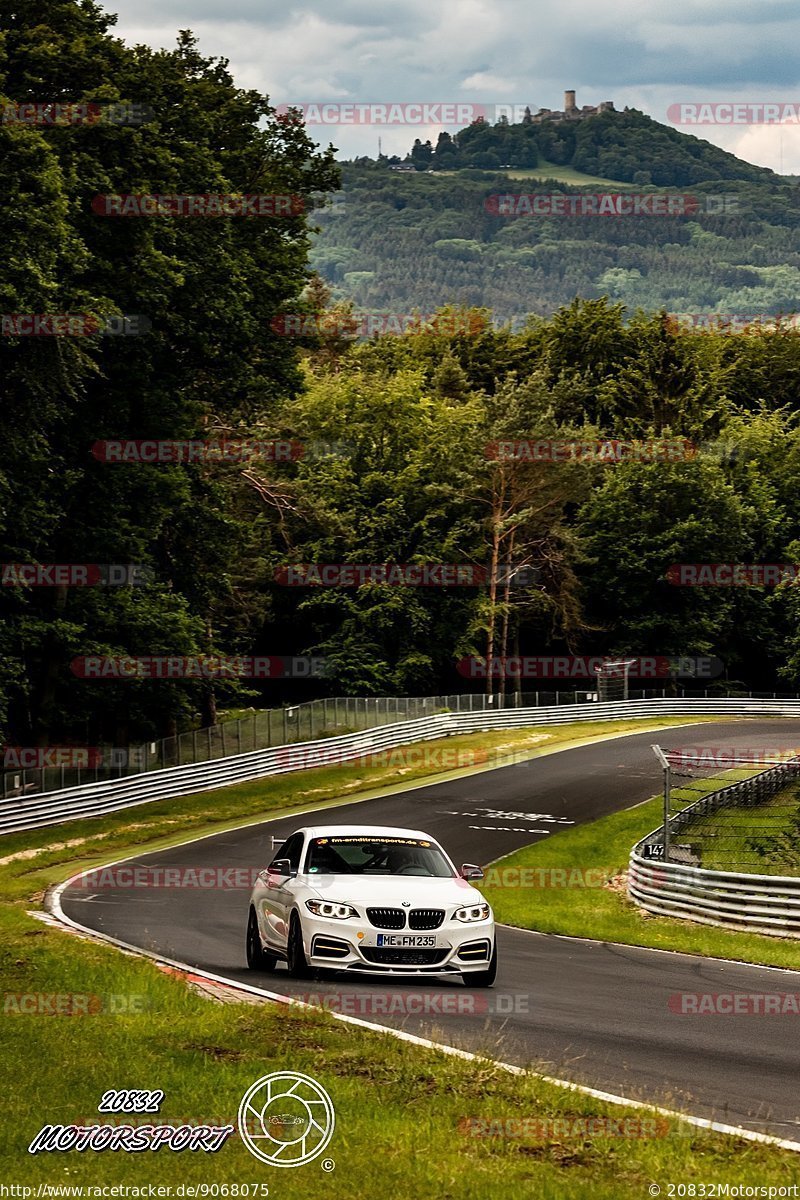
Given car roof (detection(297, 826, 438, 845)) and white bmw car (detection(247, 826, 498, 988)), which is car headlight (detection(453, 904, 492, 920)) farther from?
car roof (detection(297, 826, 438, 845))

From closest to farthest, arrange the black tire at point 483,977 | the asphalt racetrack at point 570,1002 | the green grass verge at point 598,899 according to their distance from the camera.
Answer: the asphalt racetrack at point 570,1002 → the black tire at point 483,977 → the green grass verge at point 598,899

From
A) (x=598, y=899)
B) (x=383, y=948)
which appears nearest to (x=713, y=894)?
(x=598, y=899)

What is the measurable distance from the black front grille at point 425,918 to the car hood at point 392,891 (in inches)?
1.9

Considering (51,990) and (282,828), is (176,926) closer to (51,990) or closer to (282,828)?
(51,990)

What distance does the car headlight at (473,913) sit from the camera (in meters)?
15.6

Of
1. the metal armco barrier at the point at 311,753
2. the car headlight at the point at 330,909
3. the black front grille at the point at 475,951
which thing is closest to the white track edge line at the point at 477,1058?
the car headlight at the point at 330,909

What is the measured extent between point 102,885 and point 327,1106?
20.9 metres

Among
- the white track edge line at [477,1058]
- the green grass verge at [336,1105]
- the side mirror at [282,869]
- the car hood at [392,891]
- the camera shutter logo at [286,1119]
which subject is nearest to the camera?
the green grass verge at [336,1105]

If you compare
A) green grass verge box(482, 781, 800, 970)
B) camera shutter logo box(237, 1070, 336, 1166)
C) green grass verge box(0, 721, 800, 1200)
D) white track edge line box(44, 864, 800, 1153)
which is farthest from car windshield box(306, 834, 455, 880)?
camera shutter logo box(237, 1070, 336, 1166)

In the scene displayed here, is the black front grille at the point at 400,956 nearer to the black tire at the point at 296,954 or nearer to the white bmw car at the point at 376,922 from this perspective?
the white bmw car at the point at 376,922

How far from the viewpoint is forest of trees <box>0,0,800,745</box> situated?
37.2 metres

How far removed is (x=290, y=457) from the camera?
71062 millimetres

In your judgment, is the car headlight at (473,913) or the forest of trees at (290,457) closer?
the car headlight at (473,913)

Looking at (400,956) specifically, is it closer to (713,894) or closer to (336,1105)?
(336,1105)
